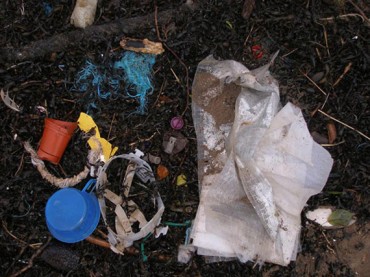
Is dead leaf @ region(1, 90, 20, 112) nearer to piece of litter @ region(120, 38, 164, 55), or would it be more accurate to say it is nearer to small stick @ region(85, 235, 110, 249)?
piece of litter @ region(120, 38, 164, 55)

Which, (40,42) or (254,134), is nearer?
(254,134)

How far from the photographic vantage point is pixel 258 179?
8.07 ft

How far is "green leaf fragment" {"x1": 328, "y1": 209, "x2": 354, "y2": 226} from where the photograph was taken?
105 inches

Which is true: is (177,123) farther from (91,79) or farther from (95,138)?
(91,79)

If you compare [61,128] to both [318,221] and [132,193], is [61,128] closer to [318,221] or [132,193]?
[132,193]

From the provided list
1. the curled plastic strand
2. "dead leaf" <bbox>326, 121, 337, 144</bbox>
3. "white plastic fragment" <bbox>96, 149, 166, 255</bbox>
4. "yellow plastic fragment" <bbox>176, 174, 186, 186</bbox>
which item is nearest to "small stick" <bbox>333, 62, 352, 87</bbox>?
"dead leaf" <bbox>326, 121, 337, 144</bbox>

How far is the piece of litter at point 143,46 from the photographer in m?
2.77

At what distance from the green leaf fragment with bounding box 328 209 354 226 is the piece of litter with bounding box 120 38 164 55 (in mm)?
1512

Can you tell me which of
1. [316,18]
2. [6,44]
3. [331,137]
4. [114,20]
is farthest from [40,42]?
[331,137]

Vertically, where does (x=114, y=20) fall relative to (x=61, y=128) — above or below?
above

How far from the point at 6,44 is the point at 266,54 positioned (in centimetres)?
171

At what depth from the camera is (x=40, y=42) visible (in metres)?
2.80

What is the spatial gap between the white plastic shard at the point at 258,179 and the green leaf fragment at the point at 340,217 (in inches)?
9.6

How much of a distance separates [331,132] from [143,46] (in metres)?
1.33
